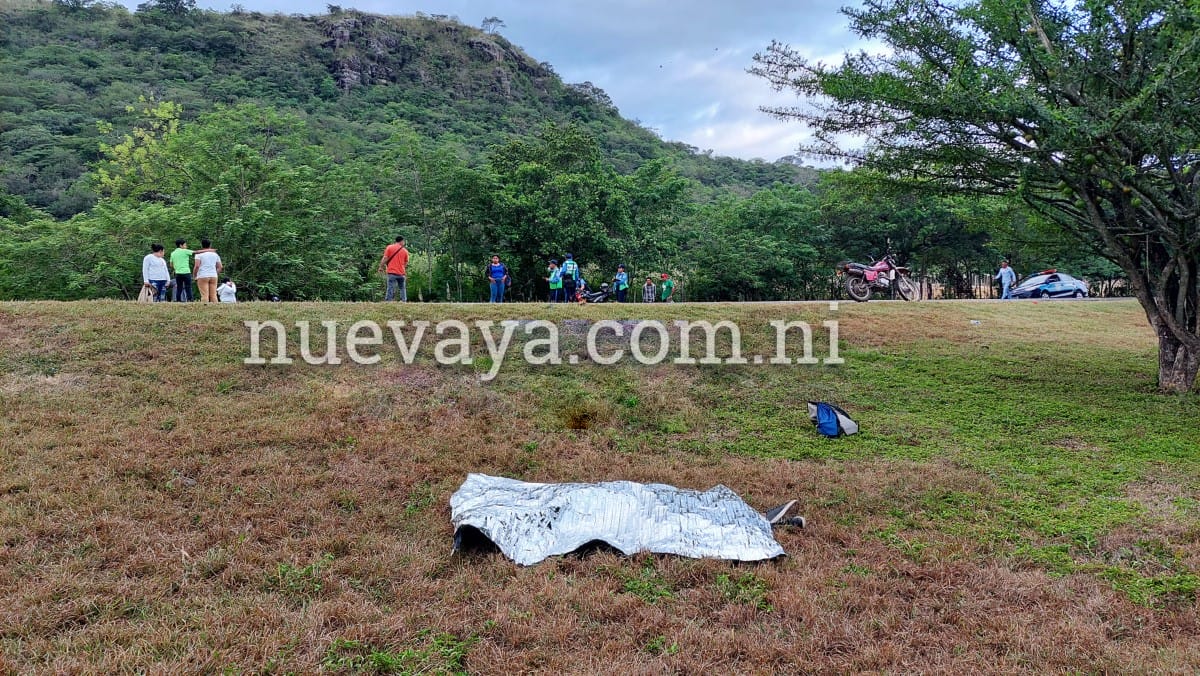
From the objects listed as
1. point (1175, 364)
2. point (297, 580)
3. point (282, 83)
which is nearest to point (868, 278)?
point (1175, 364)

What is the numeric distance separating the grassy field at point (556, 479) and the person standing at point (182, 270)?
7.49 feet

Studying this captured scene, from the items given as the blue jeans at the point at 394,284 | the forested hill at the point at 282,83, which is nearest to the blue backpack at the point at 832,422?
the blue jeans at the point at 394,284

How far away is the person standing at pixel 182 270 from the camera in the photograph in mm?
10766

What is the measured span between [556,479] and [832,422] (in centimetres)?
320

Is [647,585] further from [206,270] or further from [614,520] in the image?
[206,270]

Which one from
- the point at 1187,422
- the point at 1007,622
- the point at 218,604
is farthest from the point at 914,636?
the point at 1187,422

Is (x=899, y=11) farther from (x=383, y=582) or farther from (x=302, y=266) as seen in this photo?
(x=302, y=266)

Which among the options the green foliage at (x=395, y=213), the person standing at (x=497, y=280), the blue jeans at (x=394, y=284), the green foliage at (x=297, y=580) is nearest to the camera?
the green foliage at (x=297, y=580)

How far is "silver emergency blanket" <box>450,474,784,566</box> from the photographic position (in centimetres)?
381

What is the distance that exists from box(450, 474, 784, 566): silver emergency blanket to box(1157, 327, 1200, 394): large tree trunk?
7062 mm

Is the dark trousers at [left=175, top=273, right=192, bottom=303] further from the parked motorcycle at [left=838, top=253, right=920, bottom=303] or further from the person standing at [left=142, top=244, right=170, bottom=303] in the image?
the parked motorcycle at [left=838, top=253, right=920, bottom=303]

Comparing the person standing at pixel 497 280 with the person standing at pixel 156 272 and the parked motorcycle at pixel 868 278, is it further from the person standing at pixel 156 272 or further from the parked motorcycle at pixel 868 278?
the parked motorcycle at pixel 868 278

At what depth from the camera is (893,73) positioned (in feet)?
23.8

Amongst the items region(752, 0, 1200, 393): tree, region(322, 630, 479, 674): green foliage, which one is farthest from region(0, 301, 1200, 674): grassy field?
region(752, 0, 1200, 393): tree
